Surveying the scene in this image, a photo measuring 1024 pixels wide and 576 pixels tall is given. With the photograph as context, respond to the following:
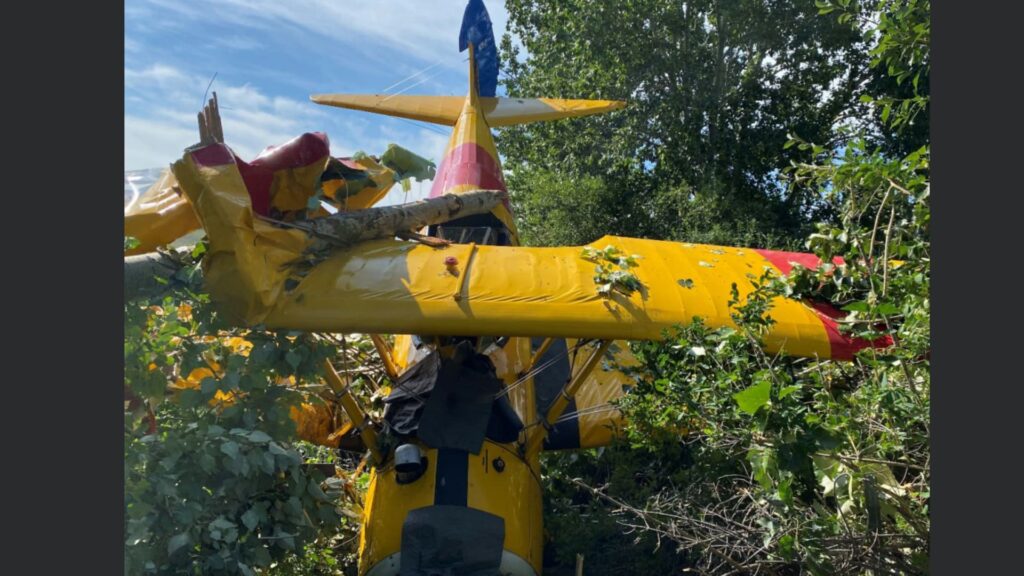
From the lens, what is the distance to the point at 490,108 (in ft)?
35.7

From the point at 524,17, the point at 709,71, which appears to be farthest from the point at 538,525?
the point at 524,17

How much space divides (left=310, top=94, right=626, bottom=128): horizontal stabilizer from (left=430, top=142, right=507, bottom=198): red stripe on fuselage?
158 cm

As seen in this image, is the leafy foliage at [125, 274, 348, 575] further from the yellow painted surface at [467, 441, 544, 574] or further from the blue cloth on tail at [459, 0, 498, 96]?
the blue cloth on tail at [459, 0, 498, 96]

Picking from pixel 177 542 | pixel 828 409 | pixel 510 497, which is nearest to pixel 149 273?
pixel 177 542

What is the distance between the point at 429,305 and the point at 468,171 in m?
4.49

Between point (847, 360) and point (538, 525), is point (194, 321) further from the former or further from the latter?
point (847, 360)

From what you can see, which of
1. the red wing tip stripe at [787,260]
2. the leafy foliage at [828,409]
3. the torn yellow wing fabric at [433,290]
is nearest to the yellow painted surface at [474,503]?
the leafy foliage at [828,409]

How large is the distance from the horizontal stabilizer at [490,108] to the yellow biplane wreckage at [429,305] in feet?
17.0

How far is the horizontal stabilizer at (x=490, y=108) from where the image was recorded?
10.8m

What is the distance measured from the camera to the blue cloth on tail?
34.9ft

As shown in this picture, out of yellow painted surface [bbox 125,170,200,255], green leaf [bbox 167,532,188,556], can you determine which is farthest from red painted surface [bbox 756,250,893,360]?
green leaf [bbox 167,532,188,556]

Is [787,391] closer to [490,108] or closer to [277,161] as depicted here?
[277,161]

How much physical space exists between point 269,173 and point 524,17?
1331cm

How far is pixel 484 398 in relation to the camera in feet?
16.5
